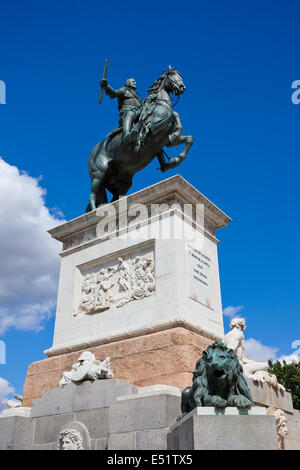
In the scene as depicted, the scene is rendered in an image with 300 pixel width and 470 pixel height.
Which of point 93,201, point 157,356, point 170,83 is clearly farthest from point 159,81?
point 157,356

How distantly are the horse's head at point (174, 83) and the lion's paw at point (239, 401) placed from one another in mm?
7583

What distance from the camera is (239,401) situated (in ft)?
16.1

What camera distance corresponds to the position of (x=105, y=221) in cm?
992

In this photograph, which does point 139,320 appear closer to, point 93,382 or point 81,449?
point 93,382

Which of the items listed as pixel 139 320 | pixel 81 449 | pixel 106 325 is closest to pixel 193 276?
pixel 139 320

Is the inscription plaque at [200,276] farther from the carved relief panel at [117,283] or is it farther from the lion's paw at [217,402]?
the lion's paw at [217,402]

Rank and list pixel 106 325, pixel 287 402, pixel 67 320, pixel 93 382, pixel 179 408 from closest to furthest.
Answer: pixel 179 408
pixel 93 382
pixel 287 402
pixel 106 325
pixel 67 320

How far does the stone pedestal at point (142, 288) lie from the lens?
7641 mm

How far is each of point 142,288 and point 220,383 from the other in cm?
366

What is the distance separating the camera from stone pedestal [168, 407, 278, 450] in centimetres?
447

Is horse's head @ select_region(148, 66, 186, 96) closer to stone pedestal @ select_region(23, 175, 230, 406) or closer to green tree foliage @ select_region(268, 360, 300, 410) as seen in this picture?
stone pedestal @ select_region(23, 175, 230, 406)

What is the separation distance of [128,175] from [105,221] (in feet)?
6.05

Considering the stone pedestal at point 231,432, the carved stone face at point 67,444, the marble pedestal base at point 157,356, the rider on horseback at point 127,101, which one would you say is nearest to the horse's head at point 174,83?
the rider on horseback at point 127,101

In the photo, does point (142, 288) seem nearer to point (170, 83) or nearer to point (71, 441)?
point (71, 441)
